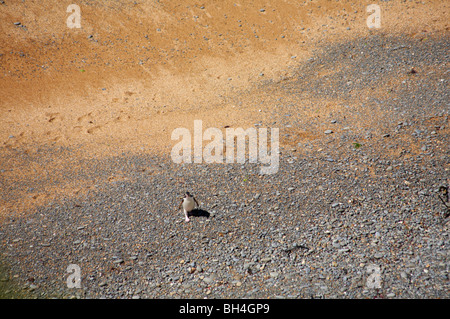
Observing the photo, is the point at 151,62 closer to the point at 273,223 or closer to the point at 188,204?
the point at 188,204

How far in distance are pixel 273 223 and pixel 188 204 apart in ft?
6.80

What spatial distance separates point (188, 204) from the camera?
780 cm

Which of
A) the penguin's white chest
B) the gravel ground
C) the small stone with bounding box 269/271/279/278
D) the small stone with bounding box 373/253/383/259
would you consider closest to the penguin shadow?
the gravel ground

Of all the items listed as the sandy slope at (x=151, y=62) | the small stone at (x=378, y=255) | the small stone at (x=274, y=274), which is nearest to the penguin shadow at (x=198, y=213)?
the small stone at (x=274, y=274)

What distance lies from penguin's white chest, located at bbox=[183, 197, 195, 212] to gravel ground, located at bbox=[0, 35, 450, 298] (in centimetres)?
42

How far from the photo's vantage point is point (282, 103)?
12344 millimetres

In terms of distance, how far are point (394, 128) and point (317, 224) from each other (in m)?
4.46

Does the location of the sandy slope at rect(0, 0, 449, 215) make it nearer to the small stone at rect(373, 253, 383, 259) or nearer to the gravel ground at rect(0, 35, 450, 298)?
the gravel ground at rect(0, 35, 450, 298)

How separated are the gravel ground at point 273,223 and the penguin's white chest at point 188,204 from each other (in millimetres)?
415

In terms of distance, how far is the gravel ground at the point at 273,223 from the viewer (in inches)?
264

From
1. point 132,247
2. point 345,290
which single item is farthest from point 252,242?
point 132,247

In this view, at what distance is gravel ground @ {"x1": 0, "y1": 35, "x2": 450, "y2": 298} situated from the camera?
22.0 feet

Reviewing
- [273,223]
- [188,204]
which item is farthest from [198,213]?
[273,223]

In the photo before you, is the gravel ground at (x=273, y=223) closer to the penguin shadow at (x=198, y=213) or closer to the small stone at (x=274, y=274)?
the small stone at (x=274, y=274)
